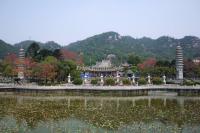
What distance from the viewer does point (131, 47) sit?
561 ft

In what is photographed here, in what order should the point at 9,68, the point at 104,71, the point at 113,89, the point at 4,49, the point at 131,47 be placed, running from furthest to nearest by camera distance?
the point at 131,47 < the point at 4,49 < the point at 104,71 < the point at 9,68 < the point at 113,89

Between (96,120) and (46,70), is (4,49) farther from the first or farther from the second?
(96,120)

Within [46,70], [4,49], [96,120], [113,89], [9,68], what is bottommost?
[96,120]

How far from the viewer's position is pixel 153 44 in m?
186

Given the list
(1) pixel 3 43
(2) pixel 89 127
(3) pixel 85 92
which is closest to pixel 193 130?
(2) pixel 89 127

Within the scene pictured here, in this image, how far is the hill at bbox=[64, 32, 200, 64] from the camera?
483 feet

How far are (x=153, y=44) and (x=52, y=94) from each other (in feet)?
454

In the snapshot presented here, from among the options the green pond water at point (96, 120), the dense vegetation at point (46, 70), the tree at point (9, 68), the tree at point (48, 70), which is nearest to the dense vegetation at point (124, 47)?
the tree at point (9, 68)

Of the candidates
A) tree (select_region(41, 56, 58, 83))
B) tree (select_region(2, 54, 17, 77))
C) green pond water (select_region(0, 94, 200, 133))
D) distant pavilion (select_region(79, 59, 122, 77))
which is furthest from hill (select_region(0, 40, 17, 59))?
green pond water (select_region(0, 94, 200, 133))

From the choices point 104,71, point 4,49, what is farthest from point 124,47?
point 104,71

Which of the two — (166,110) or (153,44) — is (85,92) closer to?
(166,110)

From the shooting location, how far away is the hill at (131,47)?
147m

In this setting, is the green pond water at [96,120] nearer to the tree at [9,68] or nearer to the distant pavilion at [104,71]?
the tree at [9,68]

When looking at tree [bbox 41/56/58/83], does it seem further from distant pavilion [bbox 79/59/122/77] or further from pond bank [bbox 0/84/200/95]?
distant pavilion [bbox 79/59/122/77]
